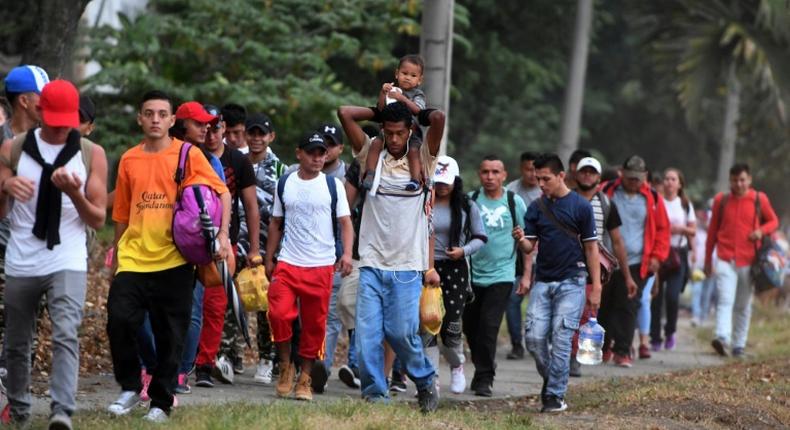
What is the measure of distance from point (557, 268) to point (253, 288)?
2.22 meters

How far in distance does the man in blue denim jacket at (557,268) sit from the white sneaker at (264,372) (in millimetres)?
2094

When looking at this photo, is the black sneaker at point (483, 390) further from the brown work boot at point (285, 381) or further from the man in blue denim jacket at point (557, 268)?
the brown work boot at point (285, 381)

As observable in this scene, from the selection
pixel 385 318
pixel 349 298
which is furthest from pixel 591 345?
pixel 385 318

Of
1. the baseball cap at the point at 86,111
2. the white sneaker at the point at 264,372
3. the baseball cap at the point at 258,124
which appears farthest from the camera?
the white sneaker at the point at 264,372

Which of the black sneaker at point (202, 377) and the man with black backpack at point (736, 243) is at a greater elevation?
the man with black backpack at point (736, 243)

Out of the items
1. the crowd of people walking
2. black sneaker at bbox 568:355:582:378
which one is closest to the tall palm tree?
the crowd of people walking

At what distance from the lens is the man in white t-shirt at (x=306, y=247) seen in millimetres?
10086

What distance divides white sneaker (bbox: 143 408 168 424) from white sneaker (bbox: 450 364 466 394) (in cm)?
372

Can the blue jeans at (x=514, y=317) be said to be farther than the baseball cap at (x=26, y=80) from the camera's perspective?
Yes

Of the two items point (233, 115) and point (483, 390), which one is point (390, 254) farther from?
point (483, 390)

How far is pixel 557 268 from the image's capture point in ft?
34.8

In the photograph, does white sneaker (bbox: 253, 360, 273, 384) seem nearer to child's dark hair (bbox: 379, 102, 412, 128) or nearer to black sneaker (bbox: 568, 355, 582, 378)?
child's dark hair (bbox: 379, 102, 412, 128)

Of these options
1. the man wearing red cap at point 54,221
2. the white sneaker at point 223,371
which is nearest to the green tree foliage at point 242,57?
the white sneaker at point 223,371

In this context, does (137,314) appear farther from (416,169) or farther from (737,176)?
(737,176)
